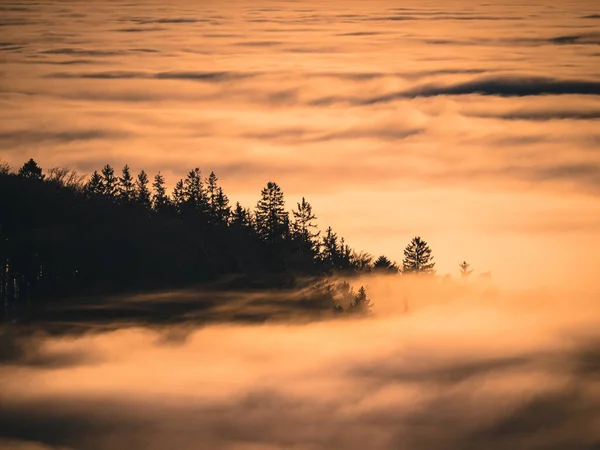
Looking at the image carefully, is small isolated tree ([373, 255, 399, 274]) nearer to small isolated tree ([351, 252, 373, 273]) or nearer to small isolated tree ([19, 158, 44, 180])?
small isolated tree ([351, 252, 373, 273])

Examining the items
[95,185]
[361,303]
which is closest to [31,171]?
[95,185]

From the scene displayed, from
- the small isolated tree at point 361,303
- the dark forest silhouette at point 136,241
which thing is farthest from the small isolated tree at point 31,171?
the small isolated tree at point 361,303

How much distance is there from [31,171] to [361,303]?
36.5 m

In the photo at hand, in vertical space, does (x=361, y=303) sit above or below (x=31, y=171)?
below

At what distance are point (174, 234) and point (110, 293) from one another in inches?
372

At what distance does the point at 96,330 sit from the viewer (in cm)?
13112

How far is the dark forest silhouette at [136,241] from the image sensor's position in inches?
4727

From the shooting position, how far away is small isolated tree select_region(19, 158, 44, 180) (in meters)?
128

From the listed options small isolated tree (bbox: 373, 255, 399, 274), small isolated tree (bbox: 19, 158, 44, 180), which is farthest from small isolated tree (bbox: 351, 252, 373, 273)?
small isolated tree (bbox: 19, 158, 44, 180)

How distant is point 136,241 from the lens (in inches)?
5012

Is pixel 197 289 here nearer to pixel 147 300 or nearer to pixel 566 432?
pixel 147 300

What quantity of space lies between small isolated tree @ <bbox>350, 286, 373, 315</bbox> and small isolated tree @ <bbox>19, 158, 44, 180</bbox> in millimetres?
34530

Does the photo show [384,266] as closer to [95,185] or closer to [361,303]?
[361,303]

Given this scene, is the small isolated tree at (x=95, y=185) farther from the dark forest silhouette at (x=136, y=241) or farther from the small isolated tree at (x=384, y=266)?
the small isolated tree at (x=384, y=266)
